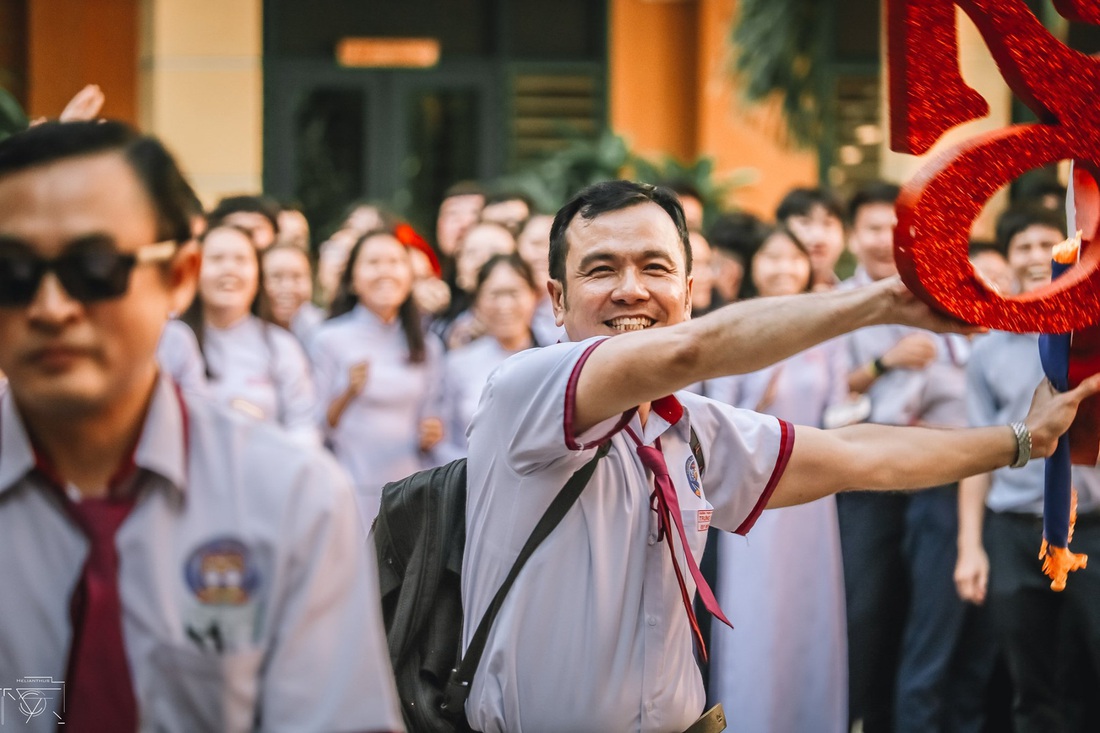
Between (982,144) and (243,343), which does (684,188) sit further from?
(982,144)

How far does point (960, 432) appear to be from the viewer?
3.12 m

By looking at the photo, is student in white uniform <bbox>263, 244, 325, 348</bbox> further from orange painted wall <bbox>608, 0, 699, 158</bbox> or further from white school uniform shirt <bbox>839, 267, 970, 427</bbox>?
orange painted wall <bbox>608, 0, 699, 158</bbox>

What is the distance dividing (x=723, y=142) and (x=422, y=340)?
6318mm

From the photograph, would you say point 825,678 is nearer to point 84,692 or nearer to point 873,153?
point 84,692

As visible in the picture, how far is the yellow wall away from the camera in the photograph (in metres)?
11.9

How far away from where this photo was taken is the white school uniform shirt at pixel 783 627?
5.25 m

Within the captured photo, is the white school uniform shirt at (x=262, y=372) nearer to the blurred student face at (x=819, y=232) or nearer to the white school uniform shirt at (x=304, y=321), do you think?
the white school uniform shirt at (x=304, y=321)

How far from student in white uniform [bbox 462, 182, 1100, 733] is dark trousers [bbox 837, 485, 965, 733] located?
9.49ft

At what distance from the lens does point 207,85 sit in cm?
1195

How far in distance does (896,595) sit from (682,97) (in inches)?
317

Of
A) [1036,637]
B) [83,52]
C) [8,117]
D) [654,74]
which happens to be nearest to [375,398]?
[8,117]

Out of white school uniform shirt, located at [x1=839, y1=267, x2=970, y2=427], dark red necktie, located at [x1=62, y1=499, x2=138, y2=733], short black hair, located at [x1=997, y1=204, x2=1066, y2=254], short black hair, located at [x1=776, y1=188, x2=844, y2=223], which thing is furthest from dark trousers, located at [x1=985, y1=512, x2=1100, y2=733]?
dark red necktie, located at [x1=62, y1=499, x2=138, y2=733]

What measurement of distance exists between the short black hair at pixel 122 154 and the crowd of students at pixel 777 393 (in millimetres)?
3049

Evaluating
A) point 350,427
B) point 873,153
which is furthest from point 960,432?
point 873,153
